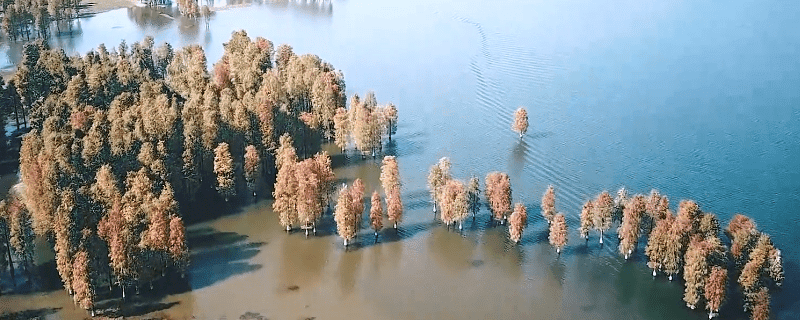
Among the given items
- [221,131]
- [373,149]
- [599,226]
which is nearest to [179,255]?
[221,131]

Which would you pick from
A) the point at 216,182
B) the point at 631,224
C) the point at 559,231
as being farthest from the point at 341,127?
the point at 631,224

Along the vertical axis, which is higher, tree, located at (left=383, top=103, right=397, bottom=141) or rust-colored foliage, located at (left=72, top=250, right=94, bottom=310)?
tree, located at (left=383, top=103, right=397, bottom=141)

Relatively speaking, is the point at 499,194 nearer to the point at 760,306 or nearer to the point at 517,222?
the point at 517,222

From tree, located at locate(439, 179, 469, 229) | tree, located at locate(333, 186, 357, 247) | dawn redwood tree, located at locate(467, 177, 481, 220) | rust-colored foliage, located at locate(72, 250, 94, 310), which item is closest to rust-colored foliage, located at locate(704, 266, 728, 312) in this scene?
tree, located at locate(439, 179, 469, 229)

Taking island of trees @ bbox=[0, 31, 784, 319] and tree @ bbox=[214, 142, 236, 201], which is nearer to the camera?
island of trees @ bbox=[0, 31, 784, 319]

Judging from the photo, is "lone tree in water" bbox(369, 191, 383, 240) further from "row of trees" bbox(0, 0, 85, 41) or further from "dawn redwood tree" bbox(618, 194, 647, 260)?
"row of trees" bbox(0, 0, 85, 41)

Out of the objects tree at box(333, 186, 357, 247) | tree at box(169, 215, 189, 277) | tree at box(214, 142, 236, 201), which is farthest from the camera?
tree at box(214, 142, 236, 201)

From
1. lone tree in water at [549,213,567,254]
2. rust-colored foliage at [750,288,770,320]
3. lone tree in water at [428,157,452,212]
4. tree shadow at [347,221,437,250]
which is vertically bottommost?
tree shadow at [347,221,437,250]
